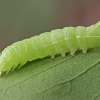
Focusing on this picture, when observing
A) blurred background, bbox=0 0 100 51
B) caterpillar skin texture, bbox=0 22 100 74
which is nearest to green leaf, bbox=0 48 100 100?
caterpillar skin texture, bbox=0 22 100 74

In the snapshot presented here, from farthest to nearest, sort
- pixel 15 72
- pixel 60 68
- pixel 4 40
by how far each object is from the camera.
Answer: pixel 4 40, pixel 15 72, pixel 60 68

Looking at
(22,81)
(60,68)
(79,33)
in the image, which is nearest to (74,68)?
(60,68)

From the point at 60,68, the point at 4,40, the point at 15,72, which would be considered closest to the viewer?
the point at 60,68

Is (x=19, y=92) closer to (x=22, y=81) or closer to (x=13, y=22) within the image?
(x=22, y=81)

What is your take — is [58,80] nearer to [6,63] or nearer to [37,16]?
[6,63]

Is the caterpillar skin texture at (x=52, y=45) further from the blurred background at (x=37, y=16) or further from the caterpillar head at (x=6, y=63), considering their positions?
the blurred background at (x=37, y=16)

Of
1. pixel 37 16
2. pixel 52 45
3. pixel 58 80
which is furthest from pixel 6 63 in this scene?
pixel 37 16

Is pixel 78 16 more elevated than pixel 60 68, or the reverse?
pixel 60 68
